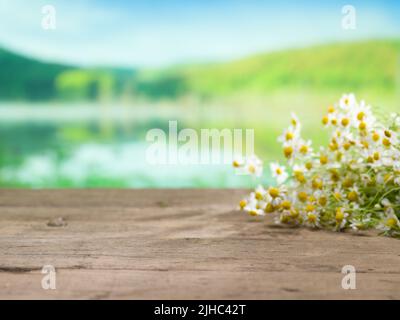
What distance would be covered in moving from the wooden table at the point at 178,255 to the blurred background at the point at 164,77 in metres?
1.30

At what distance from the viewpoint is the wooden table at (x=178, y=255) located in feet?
2.81

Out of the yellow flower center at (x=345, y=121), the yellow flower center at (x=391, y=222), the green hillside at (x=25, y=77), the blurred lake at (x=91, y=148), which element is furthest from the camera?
the green hillside at (x=25, y=77)

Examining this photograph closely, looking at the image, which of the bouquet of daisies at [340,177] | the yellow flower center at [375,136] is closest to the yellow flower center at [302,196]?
the bouquet of daisies at [340,177]

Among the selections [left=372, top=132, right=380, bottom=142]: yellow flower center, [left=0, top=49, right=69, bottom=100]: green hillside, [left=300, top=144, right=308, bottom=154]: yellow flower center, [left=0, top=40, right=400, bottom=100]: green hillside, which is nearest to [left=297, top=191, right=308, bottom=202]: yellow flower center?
[left=300, top=144, right=308, bottom=154]: yellow flower center

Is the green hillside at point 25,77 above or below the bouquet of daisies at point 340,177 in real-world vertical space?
above

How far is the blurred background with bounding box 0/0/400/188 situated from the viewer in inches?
113

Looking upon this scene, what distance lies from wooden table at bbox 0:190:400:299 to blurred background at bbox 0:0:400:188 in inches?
51.2

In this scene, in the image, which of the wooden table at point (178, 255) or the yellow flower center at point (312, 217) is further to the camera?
the yellow flower center at point (312, 217)

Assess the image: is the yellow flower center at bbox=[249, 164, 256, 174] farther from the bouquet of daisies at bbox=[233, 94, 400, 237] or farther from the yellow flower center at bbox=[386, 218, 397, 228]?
the yellow flower center at bbox=[386, 218, 397, 228]

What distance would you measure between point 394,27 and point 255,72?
0.76 meters

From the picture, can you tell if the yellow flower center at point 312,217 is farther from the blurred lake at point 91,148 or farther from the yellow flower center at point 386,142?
the blurred lake at point 91,148

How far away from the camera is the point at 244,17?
2.91 m
